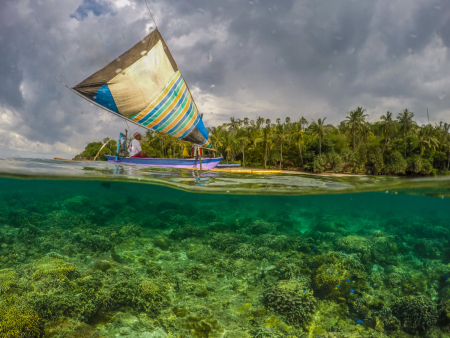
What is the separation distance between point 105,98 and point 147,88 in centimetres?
168

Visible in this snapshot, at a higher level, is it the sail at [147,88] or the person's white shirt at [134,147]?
the sail at [147,88]

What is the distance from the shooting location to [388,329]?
6793 mm

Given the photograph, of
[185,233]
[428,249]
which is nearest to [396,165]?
[428,249]

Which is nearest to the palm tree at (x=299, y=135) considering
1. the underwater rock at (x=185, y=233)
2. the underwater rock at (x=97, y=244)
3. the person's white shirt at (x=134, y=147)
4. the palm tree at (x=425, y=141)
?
the palm tree at (x=425, y=141)

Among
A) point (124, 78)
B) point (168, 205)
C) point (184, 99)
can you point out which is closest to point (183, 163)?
point (184, 99)

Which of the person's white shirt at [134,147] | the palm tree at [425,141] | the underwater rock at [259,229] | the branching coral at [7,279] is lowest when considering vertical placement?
the underwater rock at [259,229]

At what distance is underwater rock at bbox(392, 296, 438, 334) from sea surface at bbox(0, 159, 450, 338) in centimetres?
3

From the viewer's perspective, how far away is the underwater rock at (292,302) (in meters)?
6.71

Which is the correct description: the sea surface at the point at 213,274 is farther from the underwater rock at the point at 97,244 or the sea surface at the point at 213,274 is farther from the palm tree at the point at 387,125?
the palm tree at the point at 387,125

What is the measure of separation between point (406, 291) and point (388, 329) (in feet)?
7.01

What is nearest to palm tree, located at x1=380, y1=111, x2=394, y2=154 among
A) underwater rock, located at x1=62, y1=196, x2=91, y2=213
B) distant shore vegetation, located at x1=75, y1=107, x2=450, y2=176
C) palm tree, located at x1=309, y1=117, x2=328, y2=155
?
distant shore vegetation, located at x1=75, y1=107, x2=450, y2=176

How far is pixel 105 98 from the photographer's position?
9961mm

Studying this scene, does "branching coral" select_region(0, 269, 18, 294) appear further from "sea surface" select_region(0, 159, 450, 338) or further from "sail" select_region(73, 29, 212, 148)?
"sail" select_region(73, 29, 212, 148)

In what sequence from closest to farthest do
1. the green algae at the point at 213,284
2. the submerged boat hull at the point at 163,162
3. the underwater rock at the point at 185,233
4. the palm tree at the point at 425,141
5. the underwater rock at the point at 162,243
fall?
the green algae at the point at 213,284
the underwater rock at the point at 162,243
the underwater rock at the point at 185,233
the submerged boat hull at the point at 163,162
the palm tree at the point at 425,141
